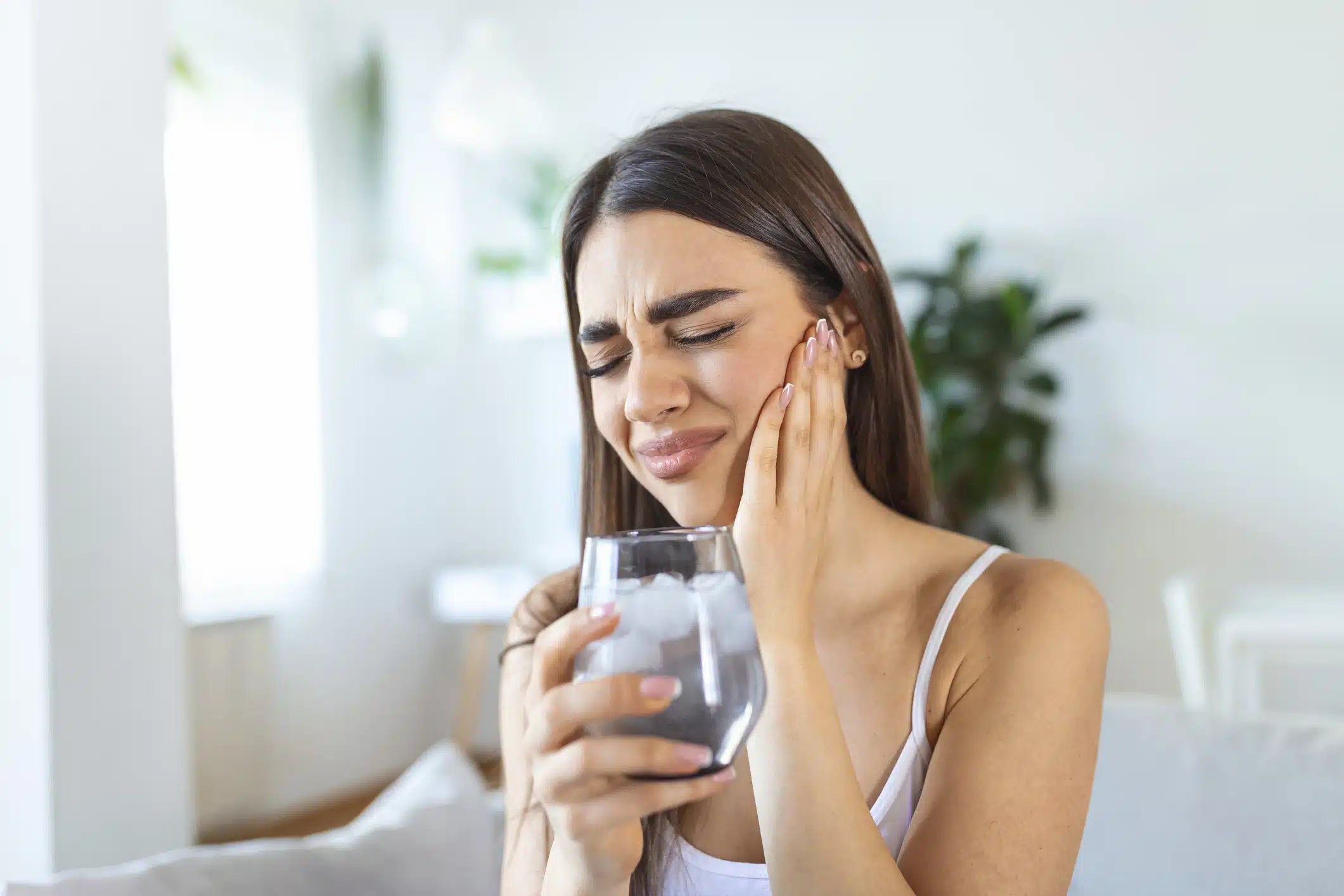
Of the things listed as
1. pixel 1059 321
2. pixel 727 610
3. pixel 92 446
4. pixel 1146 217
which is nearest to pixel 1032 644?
pixel 727 610

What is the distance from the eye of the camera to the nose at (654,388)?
1143 mm

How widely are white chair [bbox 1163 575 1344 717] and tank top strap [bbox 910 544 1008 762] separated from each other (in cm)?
170

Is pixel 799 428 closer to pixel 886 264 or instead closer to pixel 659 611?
pixel 659 611

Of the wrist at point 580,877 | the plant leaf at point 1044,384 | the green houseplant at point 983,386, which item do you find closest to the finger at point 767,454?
the wrist at point 580,877

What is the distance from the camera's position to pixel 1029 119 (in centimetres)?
405

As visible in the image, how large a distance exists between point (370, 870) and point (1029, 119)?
367cm

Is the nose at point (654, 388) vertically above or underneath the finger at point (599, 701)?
above

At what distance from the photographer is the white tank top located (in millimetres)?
1176

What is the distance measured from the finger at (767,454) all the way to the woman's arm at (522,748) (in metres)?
0.31

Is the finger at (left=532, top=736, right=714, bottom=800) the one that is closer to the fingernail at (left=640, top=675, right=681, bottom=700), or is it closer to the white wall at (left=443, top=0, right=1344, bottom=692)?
the fingernail at (left=640, top=675, right=681, bottom=700)

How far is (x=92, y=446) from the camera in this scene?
1.62m

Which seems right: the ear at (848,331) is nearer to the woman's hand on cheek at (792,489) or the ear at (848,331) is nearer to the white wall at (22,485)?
the woman's hand on cheek at (792,489)

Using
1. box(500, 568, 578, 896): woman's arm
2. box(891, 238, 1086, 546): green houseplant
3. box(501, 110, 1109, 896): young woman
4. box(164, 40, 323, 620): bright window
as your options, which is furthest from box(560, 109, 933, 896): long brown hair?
box(164, 40, 323, 620): bright window

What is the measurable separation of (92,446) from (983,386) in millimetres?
3066
